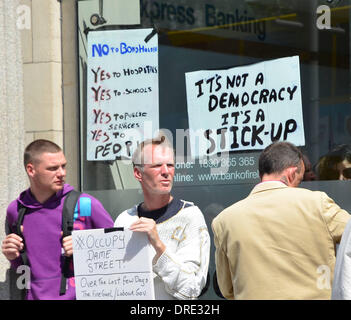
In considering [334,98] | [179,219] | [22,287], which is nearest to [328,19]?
[334,98]

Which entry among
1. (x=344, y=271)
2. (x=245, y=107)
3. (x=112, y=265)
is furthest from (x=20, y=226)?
(x=344, y=271)

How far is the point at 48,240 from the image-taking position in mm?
5883

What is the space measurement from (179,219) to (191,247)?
219mm

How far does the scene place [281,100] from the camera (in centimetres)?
686

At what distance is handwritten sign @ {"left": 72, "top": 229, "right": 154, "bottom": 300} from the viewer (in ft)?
17.8

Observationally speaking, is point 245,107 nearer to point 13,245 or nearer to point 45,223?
point 45,223

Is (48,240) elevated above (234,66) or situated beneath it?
situated beneath

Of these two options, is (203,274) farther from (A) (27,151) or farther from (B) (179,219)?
(A) (27,151)

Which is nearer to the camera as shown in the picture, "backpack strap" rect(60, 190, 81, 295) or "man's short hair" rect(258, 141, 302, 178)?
"man's short hair" rect(258, 141, 302, 178)

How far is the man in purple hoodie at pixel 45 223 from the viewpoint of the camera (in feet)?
19.1

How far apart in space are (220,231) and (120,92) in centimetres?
283

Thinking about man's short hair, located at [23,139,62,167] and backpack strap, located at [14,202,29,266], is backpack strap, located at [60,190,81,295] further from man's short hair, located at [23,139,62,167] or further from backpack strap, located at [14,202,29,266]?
man's short hair, located at [23,139,62,167]

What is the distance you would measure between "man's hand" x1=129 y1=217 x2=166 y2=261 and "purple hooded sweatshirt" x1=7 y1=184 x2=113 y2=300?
0.55 m

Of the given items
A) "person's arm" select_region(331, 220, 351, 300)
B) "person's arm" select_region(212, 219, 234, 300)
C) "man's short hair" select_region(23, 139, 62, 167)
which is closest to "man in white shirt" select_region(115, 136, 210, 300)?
"person's arm" select_region(212, 219, 234, 300)
